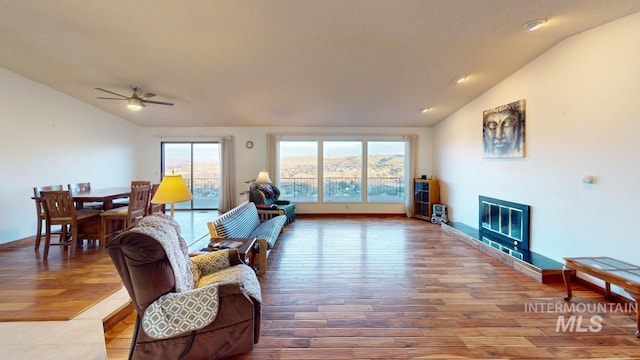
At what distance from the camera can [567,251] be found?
A: 10.7 ft

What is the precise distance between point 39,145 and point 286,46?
474 centimetres

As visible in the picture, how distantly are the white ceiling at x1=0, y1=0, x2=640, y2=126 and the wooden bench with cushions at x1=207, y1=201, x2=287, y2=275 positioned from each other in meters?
2.21

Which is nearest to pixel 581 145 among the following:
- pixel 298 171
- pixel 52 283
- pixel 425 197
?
pixel 425 197

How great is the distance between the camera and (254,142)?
7195 millimetres

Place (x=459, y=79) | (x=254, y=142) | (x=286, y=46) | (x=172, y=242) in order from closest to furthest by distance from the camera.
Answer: (x=172, y=242) → (x=286, y=46) → (x=459, y=79) → (x=254, y=142)

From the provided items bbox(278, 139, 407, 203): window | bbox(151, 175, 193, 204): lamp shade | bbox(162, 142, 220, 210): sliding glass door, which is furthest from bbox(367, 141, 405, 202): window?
bbox(151, 175, 193, 204): lamp shade

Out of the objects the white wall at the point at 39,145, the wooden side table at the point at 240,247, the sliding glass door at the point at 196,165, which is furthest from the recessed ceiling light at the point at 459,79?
the white wall at the point at 39,145

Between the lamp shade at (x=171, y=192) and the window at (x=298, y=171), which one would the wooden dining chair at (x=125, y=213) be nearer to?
the lamp shade at (x=171, y=192)

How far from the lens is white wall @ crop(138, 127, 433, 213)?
7.12 m

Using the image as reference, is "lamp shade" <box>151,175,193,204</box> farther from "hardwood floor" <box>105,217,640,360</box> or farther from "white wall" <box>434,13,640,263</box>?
"white wall" <box>434,13,640,263</box>

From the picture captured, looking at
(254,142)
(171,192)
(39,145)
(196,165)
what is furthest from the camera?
(196,165)

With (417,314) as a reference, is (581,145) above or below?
above

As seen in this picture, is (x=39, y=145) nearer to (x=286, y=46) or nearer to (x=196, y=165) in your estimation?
(x=196, y=165)

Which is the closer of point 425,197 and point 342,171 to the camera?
point 425,197
